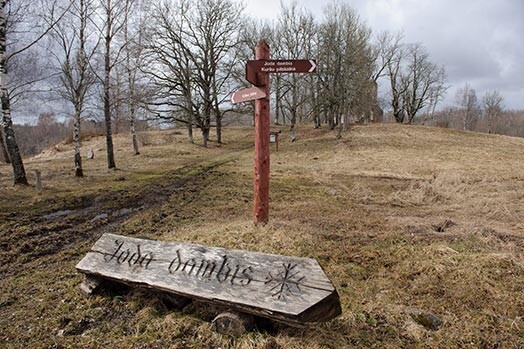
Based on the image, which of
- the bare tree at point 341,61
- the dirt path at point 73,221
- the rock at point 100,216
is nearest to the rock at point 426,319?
the dirt path at point 73,221

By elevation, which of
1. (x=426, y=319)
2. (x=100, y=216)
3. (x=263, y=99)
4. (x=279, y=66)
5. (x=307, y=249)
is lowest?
(x=426, y=319)

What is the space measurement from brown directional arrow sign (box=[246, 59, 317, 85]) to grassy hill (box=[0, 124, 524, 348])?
277cm

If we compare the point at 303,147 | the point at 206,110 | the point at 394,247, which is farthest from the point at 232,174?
the point at 206,110

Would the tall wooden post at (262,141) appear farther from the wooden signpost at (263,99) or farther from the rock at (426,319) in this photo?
the rock at (426,319)

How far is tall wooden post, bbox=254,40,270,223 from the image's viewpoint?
186 inches

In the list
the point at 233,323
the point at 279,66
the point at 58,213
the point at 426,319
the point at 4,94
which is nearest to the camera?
the point at 233,323

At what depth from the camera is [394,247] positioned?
14.6 feet

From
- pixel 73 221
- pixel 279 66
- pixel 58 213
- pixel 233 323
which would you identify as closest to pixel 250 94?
pixel 279 66

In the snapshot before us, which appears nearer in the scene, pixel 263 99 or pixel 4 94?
pixel 263 99

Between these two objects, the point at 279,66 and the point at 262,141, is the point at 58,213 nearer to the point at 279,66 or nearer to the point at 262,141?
the point at 262,141

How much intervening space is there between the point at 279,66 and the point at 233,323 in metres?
3.83

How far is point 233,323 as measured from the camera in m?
2.60

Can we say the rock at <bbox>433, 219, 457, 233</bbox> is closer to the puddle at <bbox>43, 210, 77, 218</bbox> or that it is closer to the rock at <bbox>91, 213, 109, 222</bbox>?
the rock at <bbox>91, 213, 109, 222</bbox>

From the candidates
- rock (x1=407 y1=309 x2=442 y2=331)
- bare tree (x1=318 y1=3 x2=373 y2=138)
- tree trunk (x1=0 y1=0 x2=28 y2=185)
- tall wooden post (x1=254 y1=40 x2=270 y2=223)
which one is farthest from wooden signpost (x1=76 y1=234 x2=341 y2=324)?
bare tree (x1=318 y1=3 x2=373 y2=138)
